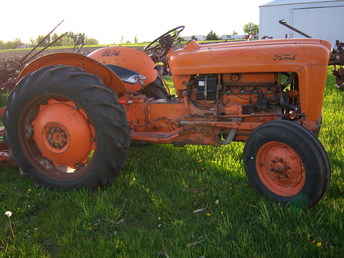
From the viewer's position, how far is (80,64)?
11.5ft

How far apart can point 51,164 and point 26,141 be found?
313 mm

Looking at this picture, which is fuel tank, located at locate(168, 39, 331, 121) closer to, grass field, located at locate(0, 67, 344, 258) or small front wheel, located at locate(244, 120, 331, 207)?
small front wheel, located at locate(244, 120, 331, 207)

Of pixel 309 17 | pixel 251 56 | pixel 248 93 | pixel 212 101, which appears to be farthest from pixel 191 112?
pixel 309 17

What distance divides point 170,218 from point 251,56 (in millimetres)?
1520

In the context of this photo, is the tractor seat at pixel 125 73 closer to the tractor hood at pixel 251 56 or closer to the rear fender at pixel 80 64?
the rear fender at pixel 80 64

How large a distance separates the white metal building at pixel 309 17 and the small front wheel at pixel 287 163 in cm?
1771

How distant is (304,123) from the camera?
316 centimetres

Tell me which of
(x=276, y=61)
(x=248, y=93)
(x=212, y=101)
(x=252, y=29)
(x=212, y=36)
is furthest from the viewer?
(x=212, y=36)

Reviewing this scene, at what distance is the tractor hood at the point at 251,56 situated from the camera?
295 centimetres

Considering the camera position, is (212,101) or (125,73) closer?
(212,101)

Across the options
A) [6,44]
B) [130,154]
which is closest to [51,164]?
[130,154]

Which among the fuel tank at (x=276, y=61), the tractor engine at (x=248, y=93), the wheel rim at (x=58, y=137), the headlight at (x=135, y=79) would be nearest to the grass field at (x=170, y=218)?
the wheel rim at (x=58, y=137)

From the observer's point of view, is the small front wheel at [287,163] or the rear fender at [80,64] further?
the rear fender at [80,64]

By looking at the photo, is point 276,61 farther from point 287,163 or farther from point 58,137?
point 58,137
